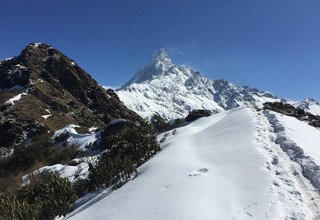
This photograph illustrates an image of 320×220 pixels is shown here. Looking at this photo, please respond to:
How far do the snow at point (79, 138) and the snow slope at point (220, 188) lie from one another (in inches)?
1550

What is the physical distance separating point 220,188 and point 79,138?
56.8 metres

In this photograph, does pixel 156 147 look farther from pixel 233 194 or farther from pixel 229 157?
pixel 233 194

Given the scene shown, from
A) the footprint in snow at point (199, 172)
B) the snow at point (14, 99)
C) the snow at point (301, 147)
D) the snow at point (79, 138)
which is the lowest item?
the snow at point (301, 147)

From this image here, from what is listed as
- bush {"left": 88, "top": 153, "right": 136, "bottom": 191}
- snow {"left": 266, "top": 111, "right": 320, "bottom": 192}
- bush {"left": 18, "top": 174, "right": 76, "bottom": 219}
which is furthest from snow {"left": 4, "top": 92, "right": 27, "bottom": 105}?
snow {"left": 266, "top": 111, "right": 320, "bottom": 192}

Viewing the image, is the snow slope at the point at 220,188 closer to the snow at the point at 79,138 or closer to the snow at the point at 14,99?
the snow at the point at 79,138

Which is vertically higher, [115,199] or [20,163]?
[20,163]

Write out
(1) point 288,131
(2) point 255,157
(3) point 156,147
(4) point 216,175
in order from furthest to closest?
(3) point 156,147, (1) point 288,131, (2) point 255,157, (4) point 216,175

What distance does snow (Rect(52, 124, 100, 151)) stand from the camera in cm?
6616

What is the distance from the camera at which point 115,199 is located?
21516 mm

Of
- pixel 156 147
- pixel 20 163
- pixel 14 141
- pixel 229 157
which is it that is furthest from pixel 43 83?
pixel 229 157

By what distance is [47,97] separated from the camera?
12925cm

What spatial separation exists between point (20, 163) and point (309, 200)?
69.8 meters

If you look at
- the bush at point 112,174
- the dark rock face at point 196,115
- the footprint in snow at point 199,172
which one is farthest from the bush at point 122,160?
the dark rock face at point 196,115

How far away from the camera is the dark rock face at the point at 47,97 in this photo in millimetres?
106188
